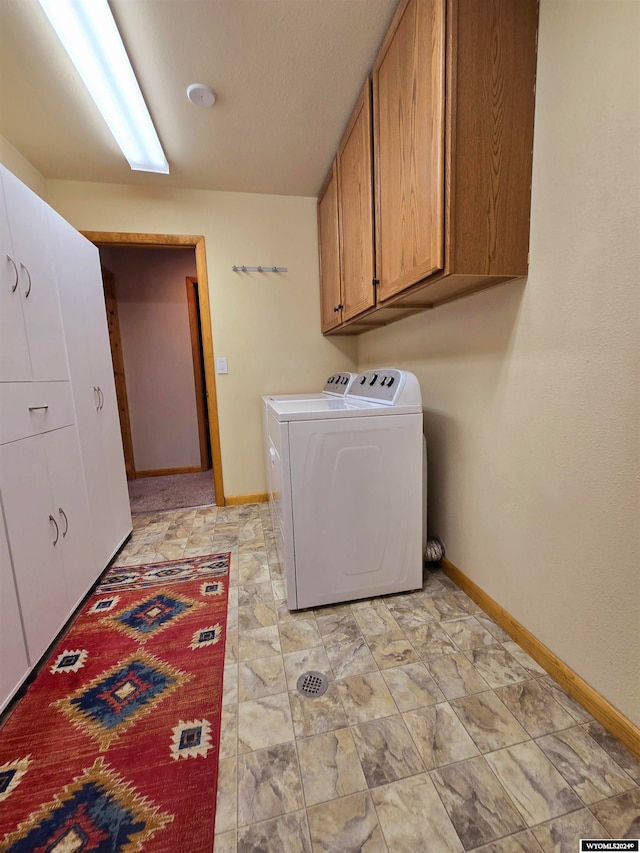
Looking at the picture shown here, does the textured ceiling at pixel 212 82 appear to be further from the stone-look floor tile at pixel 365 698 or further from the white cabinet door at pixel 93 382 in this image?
the stone-look floor tile at pixel 365 698

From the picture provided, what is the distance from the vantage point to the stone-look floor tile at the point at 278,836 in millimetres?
774

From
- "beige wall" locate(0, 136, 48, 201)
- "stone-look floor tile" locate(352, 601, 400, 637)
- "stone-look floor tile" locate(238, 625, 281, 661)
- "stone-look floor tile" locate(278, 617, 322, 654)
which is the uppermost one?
"beige wall" locate(0, 136, 48, 201)

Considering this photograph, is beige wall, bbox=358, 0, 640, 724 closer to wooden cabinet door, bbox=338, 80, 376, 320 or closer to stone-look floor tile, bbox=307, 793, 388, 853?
wooden cabinet door, bbox=338, 80, 376, 320

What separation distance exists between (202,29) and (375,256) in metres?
1.07

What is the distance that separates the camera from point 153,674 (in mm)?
1257

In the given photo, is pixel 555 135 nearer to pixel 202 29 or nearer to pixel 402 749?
pixel 202 29

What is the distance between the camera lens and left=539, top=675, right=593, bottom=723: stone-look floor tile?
1047 millimetres

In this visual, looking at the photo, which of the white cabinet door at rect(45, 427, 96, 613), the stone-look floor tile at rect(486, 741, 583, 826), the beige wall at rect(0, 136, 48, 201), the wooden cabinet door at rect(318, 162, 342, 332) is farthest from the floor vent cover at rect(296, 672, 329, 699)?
the beige wall at rect(0, 136, 48, 201)

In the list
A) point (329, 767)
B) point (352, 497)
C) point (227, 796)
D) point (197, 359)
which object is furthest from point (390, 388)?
point (197, 359)

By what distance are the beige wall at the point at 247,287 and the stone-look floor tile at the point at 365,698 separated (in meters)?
1.89

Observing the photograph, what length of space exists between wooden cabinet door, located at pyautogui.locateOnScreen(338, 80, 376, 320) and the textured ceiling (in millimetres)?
124

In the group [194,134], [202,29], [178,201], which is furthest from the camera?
[178,201]

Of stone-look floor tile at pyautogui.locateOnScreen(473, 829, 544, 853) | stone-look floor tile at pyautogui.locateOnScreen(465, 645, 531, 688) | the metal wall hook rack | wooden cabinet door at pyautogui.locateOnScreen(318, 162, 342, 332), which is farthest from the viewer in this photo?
the metal wall hook rack

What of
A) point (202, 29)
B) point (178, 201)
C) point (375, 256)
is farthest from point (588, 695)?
point (178, 201)
